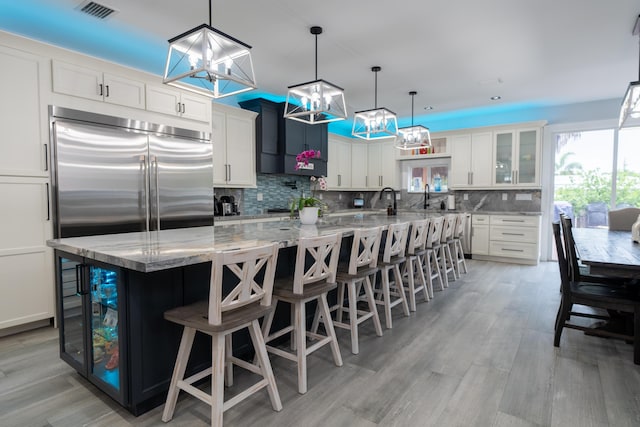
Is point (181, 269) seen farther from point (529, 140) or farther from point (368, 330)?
point (529, 140)

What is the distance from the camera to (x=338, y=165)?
7004 mm

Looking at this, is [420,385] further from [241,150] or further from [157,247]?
[241,150]

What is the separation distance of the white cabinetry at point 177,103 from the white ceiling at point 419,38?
0.47 m

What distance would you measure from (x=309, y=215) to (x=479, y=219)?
13.2 ft

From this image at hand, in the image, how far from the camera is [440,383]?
6.97 feet

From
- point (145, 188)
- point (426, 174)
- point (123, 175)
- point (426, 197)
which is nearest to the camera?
point (123, 175)

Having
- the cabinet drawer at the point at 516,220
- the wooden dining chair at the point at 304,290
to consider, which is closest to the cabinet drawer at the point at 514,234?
the cabinet drawer at the point at 516,220

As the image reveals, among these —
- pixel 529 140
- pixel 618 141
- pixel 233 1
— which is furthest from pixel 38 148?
pixel 618 141

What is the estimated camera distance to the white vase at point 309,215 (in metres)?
3.22

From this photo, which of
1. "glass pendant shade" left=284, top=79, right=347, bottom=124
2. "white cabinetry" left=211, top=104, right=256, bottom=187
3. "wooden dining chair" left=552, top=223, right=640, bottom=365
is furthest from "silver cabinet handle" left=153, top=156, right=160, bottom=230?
"wooden dining chair" left=552, top=223, right=640, bottom=365

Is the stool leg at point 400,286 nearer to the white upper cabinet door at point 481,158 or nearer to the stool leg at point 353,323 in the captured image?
the stool leg at point 353,323

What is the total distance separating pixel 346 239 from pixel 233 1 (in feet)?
6.93

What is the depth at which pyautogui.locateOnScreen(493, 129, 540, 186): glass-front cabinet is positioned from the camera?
19.1 ft

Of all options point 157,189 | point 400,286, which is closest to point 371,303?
point 400,286
